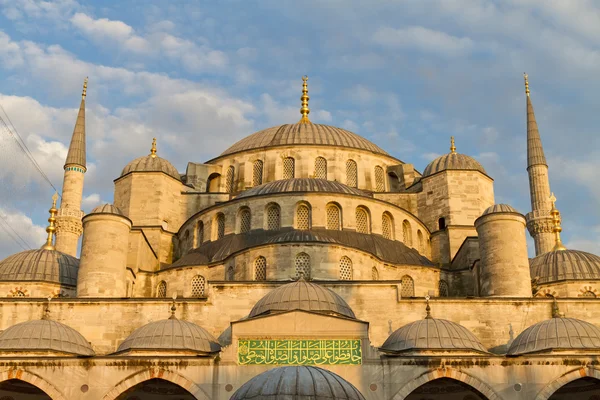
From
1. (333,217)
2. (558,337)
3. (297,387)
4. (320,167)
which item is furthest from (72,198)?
(297,387)

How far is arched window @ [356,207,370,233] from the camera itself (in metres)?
26.8

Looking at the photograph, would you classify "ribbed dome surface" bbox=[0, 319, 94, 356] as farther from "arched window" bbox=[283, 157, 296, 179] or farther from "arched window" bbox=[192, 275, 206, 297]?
"arched window" bbox=[283, 157, 296, 179]

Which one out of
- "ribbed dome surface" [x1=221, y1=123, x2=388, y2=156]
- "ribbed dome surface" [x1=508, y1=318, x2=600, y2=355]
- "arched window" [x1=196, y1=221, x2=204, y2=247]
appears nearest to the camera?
"ribbed dome surface" [x1=508, y1=318, x2=600, y2=355]

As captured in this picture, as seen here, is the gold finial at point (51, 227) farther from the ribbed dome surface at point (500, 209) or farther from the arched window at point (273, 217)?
the ribbed dome surface at point (500, 209)

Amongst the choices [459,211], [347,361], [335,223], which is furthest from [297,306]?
[459,211]

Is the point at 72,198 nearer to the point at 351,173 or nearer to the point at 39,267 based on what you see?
the point at 39,267

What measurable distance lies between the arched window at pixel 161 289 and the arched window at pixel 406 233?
8.15m

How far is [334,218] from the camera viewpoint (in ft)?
87.1

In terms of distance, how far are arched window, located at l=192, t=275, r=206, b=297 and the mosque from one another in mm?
46

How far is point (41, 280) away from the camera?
25641 mm

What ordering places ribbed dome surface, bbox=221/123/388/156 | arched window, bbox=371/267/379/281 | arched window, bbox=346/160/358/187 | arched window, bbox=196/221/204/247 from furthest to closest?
ribbed dome surface, bbox=221/123/388/156 → arched window, bbox=346/160/358/187 → arched window, bbox=196/221/204/247 → arched window, bbox=371/267/379/281

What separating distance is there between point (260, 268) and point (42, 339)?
6.67m

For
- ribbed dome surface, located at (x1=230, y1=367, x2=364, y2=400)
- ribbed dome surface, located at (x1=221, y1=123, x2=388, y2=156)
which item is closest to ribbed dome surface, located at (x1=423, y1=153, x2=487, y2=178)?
ribbed dome surface, located at (x1=221, y1=123, x2=388, y2=156)

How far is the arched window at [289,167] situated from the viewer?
32.3 metres
